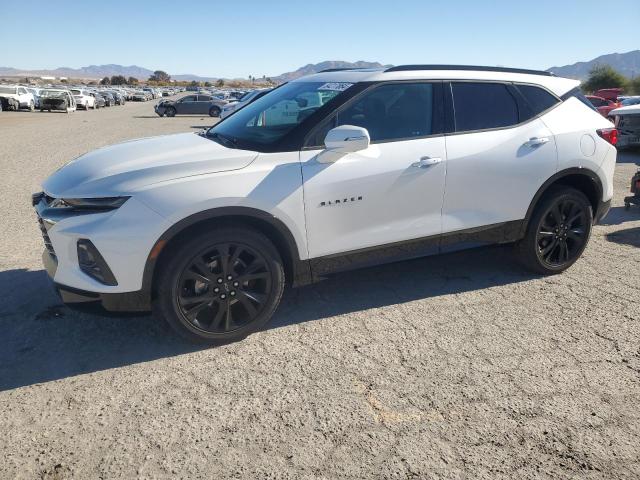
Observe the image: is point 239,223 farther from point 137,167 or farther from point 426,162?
point 426,162

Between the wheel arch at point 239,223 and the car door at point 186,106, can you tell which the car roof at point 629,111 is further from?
the car door at point 186,106

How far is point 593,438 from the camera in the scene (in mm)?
2492

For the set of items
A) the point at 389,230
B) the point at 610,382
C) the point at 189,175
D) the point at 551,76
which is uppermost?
the point at 551,76

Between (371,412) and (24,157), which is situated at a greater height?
(24,157)

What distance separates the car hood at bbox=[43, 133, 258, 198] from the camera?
3053mm

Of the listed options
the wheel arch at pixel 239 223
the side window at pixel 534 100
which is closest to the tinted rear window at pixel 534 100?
the side window at pixel 534 100

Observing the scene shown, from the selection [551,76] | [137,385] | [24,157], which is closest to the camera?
[137,385]

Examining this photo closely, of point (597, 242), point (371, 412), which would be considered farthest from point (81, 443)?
point (597, 242)

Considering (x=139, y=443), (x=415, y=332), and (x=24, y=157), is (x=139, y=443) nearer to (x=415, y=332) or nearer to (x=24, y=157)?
(x=415, y=332)

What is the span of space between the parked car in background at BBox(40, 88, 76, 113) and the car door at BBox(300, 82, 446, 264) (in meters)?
38.4

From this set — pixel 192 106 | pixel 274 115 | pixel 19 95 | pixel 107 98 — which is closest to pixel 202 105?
pixel 192 106

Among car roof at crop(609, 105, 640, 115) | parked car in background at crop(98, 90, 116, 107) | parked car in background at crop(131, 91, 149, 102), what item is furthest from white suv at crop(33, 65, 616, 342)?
parked car in background at crop(131, 91, 149, 102)

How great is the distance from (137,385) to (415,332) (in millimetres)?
1883

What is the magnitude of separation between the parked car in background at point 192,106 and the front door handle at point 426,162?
32.5 m
